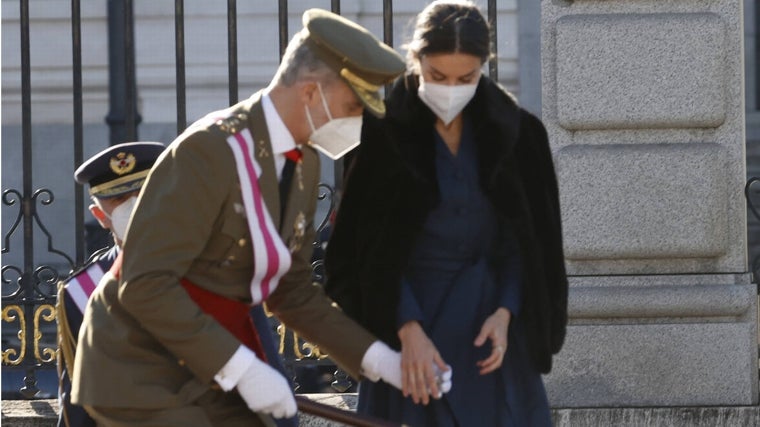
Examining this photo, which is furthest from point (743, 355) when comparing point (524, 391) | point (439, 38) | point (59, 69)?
point (59, 69)

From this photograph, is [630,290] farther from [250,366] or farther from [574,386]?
[250,366]

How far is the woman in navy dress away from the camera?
13.3ft

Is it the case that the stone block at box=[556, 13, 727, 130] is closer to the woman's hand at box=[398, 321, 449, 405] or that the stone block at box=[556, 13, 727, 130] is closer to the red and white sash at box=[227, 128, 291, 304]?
the woman's hand at box=[398, 321, 449, 405]

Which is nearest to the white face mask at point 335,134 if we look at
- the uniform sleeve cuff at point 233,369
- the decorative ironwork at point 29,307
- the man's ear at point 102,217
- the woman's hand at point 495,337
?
the uniform sleeve cuff at point 233,369

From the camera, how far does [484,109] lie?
13.5ft

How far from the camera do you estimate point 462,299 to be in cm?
410

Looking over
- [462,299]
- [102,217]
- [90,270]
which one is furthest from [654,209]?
[90,270]

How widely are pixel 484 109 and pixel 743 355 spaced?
241 centimetres

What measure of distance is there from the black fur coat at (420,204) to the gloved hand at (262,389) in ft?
1.88

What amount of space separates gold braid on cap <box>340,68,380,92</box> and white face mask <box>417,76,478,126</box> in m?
0.34

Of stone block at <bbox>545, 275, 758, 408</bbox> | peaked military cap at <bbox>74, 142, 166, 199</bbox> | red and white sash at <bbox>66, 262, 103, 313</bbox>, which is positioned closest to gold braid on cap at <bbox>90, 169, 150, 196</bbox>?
peaked military cap at <bbox>74, 142, 166, 199</bbox>

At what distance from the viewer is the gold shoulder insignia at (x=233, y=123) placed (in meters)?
3.58

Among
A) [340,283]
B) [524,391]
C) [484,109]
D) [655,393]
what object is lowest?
[655,393]

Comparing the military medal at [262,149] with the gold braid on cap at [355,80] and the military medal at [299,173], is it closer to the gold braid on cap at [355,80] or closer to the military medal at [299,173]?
the military medal at [299,173]
